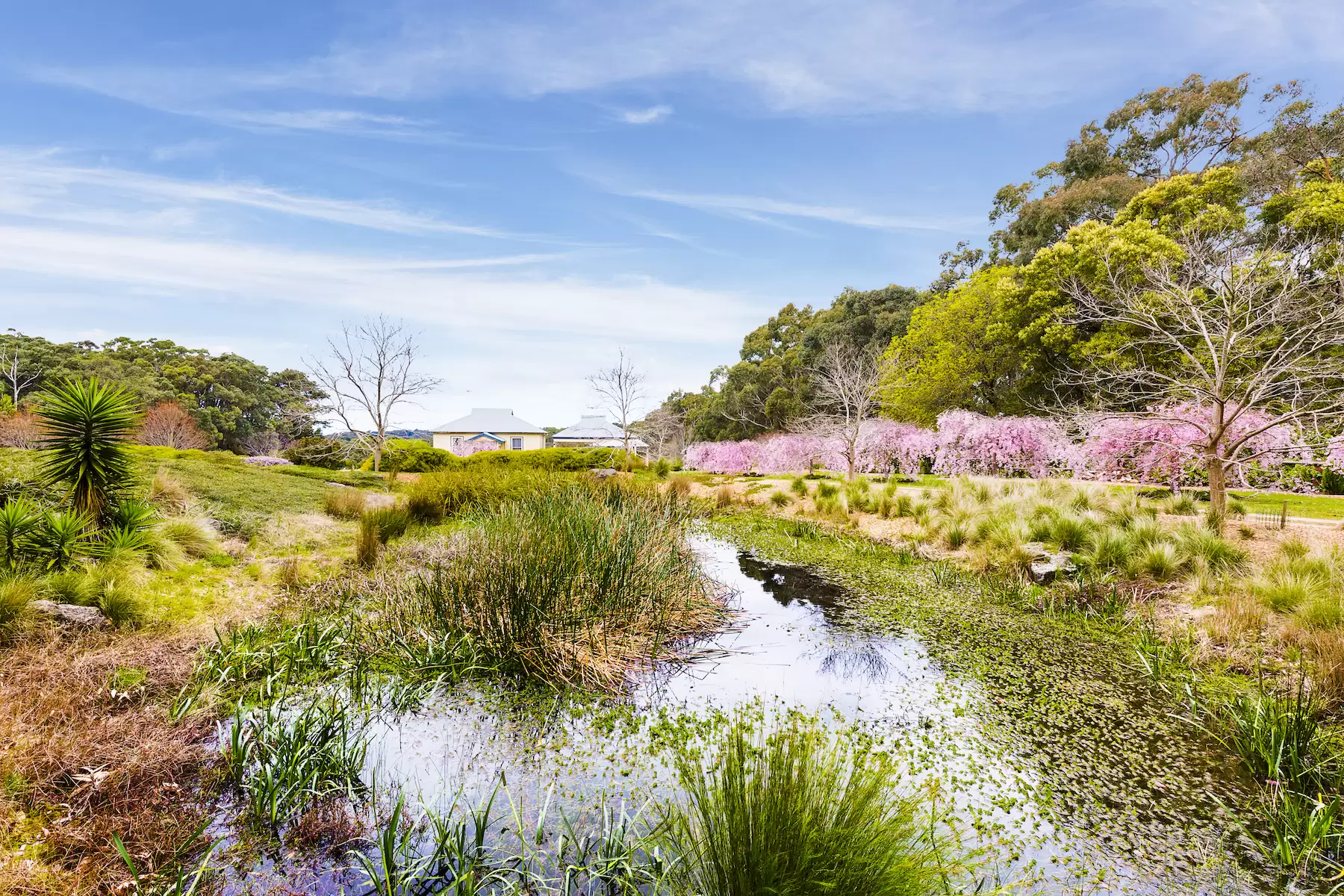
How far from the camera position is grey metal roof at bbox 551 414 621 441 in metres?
51.7

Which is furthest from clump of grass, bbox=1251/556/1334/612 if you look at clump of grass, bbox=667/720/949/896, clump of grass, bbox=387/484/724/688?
clump of grass, bbox=667/720/949/896

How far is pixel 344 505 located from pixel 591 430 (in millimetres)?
45773

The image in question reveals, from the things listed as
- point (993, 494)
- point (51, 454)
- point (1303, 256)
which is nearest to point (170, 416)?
point (51, 454)

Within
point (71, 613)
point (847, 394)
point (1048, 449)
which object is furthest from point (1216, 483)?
point (847, 394)

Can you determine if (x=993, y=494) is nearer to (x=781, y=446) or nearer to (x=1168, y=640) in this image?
(x=1168, y=640)

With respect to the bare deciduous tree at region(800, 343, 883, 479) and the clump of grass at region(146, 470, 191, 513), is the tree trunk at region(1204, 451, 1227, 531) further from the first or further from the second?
the clump of grass at region(146, 470, 191, 513)

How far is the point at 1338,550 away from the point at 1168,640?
2.46 meters

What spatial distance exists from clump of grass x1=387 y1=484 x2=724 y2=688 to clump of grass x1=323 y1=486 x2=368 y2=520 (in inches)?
163

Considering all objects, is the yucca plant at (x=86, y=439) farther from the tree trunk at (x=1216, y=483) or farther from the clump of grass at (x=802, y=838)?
the tree trunk at (x=1216, y=483)

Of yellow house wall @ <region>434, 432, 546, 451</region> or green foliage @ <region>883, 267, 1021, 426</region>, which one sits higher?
green foliage @ <region>883, 267, 1021, 426</region>

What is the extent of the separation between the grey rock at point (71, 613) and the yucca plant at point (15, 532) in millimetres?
778

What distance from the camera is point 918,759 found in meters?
2.89

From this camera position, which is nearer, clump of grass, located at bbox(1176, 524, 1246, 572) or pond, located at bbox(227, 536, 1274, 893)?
pond, located at bbox(227, 536, 1274, 893)

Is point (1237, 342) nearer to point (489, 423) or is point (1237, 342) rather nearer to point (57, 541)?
point (57, 541)
